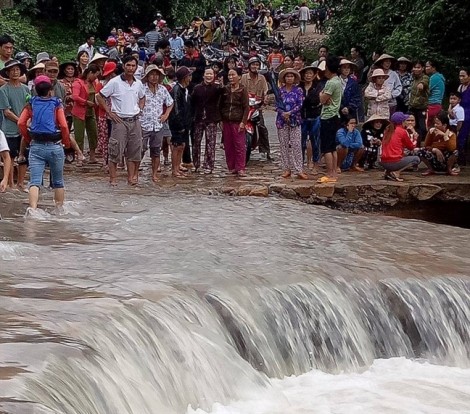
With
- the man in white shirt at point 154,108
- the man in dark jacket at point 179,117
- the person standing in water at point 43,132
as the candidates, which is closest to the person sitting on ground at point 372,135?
the man in dark jacket at point 179,117

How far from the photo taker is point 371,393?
6738 mm

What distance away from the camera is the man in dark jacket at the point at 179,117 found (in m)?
12.8

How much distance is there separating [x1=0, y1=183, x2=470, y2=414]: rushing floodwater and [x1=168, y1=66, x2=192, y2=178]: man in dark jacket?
3035mm

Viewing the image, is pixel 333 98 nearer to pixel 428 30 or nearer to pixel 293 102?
pixel 293 102

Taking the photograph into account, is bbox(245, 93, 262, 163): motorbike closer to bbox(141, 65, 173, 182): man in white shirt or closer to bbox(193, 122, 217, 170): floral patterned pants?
bbox(193, 122, 217, 170): floral patterned pants

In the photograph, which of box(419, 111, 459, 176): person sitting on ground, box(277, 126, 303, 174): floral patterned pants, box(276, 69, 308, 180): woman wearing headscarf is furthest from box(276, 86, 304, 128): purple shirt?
box(419, 111, 459, 176): person sitting on ground

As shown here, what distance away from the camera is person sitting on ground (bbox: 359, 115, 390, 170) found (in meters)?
13.1

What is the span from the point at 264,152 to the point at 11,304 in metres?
9.22

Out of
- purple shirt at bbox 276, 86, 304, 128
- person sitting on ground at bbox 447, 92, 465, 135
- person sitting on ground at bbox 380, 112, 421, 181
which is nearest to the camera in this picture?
purple shirt at bbox 276, 86, 304, 128

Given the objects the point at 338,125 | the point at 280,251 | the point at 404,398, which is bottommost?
the point at 404,398

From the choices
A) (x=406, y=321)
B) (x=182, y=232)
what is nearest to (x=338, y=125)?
(x=182, y=232)

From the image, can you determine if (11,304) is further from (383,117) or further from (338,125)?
(383,117)

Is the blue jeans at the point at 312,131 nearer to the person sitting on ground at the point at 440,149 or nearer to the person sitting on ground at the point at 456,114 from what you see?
the person sitting on ground at the point at 440,149

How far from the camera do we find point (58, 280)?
6.92 m
